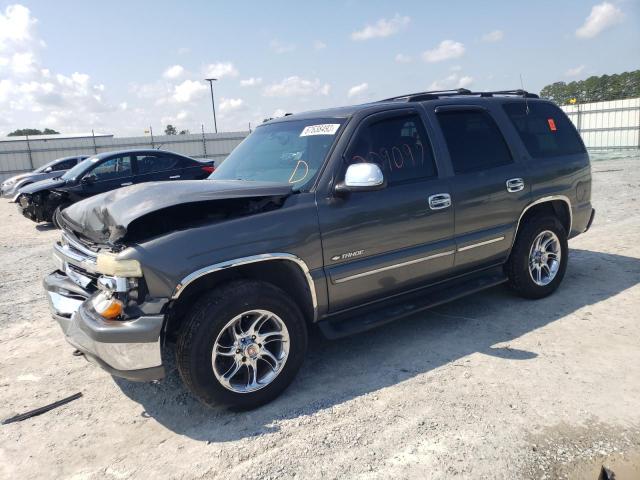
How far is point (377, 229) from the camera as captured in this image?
3518 millimetres

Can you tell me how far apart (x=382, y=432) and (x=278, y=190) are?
1654mm

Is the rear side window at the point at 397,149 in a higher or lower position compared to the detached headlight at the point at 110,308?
higher

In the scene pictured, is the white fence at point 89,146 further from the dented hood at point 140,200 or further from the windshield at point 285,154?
the dented hood at point 140,200

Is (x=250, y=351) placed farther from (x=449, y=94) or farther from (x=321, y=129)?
(x=449, y=94)

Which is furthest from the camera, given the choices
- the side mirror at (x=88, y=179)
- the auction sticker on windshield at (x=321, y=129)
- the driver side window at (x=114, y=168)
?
the driver side window at (x=114, y=168)

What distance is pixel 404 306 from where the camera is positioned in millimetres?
3812

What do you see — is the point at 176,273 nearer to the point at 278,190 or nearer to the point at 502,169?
the point at 278,190

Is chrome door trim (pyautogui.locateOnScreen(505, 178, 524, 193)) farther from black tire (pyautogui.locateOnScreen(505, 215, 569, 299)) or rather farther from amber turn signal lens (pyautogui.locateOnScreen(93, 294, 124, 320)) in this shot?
amber turn signal lens (pyautogui.locateOnScreen(93, 294, 124, 320))

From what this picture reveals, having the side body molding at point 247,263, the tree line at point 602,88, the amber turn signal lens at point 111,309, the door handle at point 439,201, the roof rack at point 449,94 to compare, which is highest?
the tree line at point 602,88

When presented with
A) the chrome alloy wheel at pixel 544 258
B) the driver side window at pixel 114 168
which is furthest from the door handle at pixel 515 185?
the driver side window at pixel 114 168

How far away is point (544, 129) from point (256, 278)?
345 centimetres

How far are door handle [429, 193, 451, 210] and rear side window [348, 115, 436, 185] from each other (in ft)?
0.60

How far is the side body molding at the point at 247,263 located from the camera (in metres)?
2.79

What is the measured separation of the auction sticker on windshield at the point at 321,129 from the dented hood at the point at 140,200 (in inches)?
24.9
